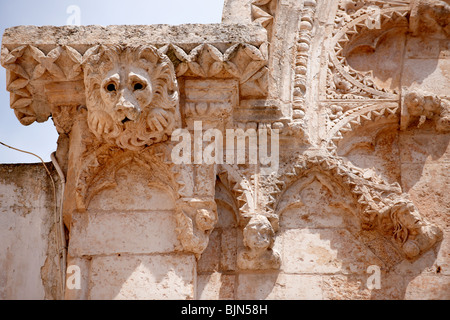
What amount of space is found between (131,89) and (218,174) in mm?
851

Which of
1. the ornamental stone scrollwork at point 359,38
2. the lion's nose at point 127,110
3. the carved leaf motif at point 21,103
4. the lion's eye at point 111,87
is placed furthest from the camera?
the ornamental stone scrollwork at point 359,38

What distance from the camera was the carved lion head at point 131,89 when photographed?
5.67 metres

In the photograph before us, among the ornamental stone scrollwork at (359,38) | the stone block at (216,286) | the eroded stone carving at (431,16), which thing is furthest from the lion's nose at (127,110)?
the eroded stone carving at (431,16)

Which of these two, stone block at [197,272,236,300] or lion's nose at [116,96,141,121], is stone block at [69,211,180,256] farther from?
lion's nose at [116,96,141,121]

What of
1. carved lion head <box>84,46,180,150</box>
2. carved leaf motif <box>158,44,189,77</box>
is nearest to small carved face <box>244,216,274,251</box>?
carved lion head <box>84,46,180,150</box>

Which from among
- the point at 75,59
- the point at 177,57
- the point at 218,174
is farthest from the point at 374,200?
the point at 75,59

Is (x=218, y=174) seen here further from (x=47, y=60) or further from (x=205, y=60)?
(x=47, y=60)

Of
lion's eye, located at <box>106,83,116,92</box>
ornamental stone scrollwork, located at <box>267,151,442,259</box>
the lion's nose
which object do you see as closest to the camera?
the lion's nose

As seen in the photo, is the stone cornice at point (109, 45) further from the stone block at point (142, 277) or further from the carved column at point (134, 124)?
the stone block at point (142, 277)

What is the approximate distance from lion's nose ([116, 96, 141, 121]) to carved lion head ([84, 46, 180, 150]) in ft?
0.07

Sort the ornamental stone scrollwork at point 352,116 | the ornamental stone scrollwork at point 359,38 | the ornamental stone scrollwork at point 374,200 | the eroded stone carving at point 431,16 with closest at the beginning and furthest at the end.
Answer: the ornamental stone scrollwork at point 374,200 → the ornamental stone scrollwork at point 352,116 → the ornamental stone scrollwork at point 359,38 → the eroded stone carving at point 431,16

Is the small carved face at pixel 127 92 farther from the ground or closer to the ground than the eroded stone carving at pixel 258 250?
farther from the ground

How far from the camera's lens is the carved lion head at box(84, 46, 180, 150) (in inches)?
223
